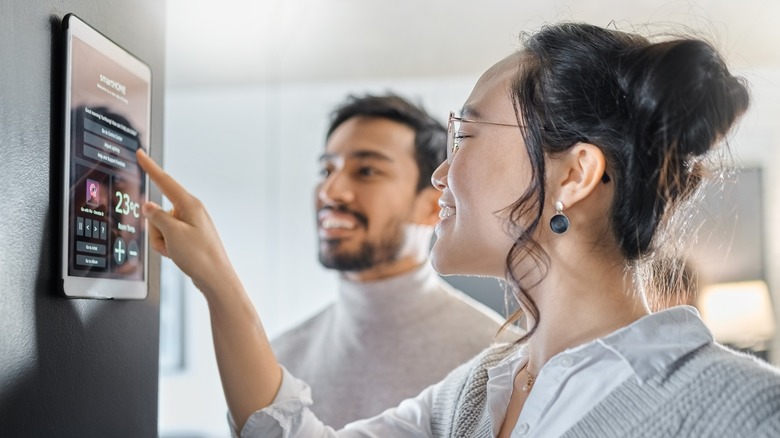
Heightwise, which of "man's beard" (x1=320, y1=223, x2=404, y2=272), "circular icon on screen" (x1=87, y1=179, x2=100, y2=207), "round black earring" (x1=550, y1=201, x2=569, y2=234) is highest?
"circular icon on screen" (x1=87, y1=179, x2=100, y2=207)

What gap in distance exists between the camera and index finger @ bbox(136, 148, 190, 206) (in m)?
0.91

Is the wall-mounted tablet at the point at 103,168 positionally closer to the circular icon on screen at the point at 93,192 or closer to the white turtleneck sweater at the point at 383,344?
the circular icon on screen at the point at 93,192

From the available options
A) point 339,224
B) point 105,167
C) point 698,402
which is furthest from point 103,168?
point 339,224

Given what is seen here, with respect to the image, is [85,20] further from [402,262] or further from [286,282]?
[286,282]

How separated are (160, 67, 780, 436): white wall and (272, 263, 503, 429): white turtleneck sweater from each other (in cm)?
193

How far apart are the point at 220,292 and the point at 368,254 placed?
3.24 feet

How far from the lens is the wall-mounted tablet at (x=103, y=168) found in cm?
79

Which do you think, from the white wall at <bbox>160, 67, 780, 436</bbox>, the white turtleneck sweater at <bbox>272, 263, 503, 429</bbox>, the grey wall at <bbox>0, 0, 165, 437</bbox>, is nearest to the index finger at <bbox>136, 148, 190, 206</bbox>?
the grey wall at <bbox>0, 0, 165, 437</bbox>

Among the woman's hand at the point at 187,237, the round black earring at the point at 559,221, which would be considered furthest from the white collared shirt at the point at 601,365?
the woman's hand at the point at 187,237

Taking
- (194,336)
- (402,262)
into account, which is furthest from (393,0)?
(194,336)

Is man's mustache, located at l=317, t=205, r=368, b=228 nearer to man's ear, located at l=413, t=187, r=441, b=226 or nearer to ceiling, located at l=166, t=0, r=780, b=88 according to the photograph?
man's ear, located at l=413, t=187, r=441, b=226

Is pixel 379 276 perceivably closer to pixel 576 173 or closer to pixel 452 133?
pixel 452 133

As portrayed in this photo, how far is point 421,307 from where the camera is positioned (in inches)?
77.5

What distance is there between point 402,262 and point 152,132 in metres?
1.08
